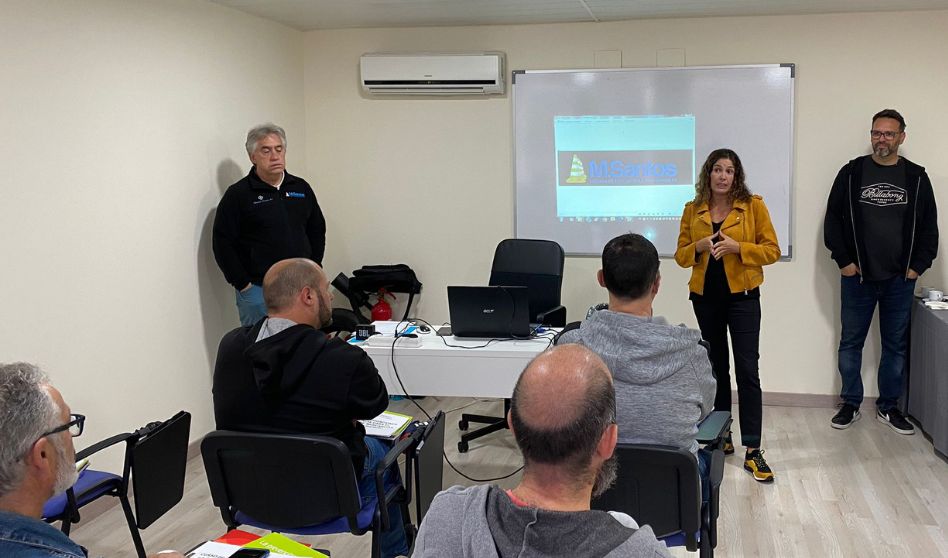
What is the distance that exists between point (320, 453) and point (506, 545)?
125 centimetres

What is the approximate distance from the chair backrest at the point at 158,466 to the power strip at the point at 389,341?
0.87 meters

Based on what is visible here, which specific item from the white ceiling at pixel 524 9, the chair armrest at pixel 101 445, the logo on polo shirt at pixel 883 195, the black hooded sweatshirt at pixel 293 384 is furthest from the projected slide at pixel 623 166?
the chair armrest at pixel 101 445

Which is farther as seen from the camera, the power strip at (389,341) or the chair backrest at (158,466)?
the power strip at (389,341)

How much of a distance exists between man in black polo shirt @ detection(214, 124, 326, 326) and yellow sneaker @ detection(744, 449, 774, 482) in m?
2.66

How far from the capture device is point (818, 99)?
204 inches

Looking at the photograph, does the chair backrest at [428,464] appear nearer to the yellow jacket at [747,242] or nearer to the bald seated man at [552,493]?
the bald seated man at [552,493]

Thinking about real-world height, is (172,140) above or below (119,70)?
below

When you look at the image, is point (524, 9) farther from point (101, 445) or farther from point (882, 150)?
point (101, 445)

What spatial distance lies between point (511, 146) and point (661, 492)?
142 inches

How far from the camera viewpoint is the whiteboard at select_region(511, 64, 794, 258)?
5.25 m

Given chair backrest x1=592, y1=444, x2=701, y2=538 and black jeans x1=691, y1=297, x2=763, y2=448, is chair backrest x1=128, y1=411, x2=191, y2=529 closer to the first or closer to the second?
chair backrest x1=592, y1=444, x2=701, y2=538

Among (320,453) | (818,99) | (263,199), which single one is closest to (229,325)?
(263,199)

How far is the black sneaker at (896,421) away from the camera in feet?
15.7

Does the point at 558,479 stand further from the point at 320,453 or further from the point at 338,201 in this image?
the point at 338,201
